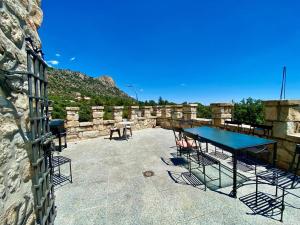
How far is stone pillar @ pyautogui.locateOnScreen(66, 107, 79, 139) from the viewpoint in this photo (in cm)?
732

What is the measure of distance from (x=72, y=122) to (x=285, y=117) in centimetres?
703

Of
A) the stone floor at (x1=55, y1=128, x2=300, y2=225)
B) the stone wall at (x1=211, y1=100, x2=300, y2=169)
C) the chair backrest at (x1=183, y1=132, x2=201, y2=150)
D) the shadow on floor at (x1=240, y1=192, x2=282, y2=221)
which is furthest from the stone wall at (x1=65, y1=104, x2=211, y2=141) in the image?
the shadow on floor at (x1=240, y1=192, x2=282, y2=221)

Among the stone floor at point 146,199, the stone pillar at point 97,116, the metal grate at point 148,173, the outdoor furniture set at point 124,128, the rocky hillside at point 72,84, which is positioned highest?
the rocky hillside at point 72,84

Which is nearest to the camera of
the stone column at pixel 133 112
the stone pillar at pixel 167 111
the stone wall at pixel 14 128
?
the stone wall at pixel 14 128

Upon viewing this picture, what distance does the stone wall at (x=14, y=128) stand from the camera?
125 centimetres

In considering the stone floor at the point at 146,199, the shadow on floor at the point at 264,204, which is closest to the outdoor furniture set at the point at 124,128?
the stone floor at the point at 146,199

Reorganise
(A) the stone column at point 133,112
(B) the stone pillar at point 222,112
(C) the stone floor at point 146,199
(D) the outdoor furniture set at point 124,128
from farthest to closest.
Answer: (A) the stone column at point 133,112 → (D) the outdoor furniture set at point 124,128 → (B) the stone pillar at point 222,112 → (C) the stone floor at point 146,199

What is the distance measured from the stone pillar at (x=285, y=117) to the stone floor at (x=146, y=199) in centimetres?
120

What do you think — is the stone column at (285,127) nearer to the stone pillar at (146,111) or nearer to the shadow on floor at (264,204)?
the shadow on floor at (264,204)

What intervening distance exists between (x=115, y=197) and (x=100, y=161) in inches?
80.6

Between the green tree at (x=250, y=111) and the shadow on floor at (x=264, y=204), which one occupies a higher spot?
the green tree at (x=250, y=111)

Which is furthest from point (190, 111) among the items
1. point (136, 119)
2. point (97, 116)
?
point (97, 116)

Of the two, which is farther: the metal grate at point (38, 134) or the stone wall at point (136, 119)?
the stone wall at point (136, 119)

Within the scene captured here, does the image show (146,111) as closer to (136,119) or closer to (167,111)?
(136,119)
